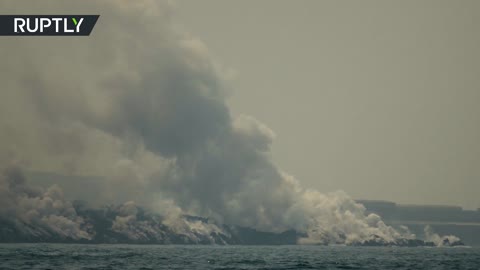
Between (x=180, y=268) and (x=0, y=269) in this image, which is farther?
(x=180, y=268)

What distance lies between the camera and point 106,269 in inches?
6678

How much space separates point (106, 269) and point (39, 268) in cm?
1573

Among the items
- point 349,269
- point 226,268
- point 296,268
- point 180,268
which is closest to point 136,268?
point 180,268

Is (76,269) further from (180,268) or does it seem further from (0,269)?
(180,268)

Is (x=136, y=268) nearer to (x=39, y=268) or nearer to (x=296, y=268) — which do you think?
(x=39, y=268)

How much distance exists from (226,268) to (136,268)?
2540 centimetres

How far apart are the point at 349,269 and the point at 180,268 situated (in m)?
48.6

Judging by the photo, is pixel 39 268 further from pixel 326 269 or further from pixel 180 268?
pixel 326 269

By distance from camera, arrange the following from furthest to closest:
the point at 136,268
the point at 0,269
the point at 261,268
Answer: the point at 261,268 < the point at 136,268 < the point at 0,269

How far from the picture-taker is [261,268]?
19562 centimetres

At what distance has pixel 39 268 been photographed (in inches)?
6526

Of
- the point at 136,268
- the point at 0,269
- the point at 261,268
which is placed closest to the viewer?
the point at 0,269

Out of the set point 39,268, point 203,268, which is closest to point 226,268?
point 203,268

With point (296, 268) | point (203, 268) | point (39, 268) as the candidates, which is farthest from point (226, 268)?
point (39, 268)
